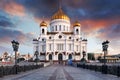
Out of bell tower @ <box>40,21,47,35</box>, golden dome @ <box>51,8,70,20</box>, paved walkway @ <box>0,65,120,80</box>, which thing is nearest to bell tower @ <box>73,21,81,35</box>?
golden dome @ <box>51,8,70,20</box>

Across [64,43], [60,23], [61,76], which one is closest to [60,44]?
[64,43]

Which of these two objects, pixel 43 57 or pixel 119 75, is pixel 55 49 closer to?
pixel 43 57

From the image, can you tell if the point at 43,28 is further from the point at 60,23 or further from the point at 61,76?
the point at 61,76

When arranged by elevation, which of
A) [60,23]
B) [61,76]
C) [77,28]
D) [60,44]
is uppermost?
[60,23]

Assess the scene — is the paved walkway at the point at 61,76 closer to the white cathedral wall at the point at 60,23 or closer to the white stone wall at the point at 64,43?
the white stone wall at the point at 64,43

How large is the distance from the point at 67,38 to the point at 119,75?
A: 285ft

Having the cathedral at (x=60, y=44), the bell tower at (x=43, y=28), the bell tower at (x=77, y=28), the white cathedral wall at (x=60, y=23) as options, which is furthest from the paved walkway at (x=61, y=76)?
the white cathedral wall at (x=60, y=23)

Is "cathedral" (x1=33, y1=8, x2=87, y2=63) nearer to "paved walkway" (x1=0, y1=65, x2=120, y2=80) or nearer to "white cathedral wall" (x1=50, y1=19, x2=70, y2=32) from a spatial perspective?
"white cathedral wall" (x1=50, y1=19, x2=70, y2=32)

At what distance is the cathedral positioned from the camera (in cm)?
10706

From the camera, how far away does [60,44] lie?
109m

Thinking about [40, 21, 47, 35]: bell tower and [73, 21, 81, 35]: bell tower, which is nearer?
[40, 21, 47, 35]: bell tower

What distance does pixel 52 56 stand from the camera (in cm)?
10706

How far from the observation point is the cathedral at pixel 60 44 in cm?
10706

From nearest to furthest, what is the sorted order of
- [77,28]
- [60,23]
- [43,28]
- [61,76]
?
[61,76] < [43,28] < [77,28] < [60,23]
